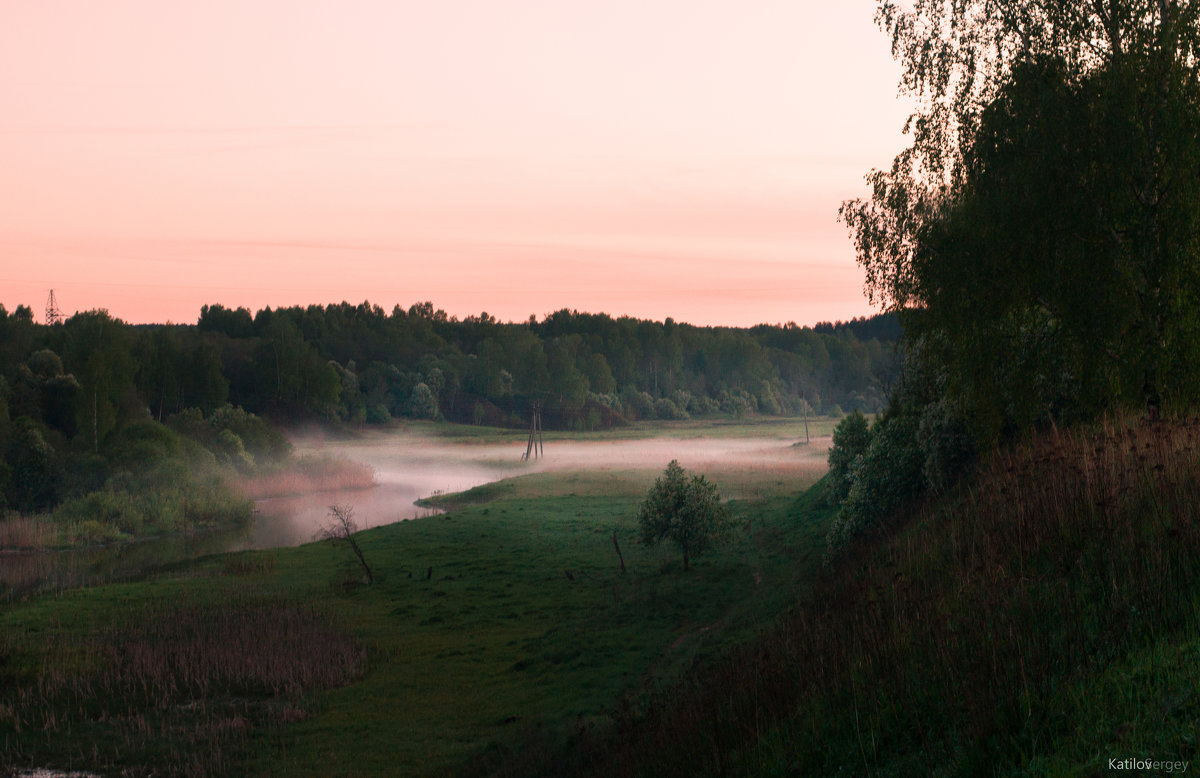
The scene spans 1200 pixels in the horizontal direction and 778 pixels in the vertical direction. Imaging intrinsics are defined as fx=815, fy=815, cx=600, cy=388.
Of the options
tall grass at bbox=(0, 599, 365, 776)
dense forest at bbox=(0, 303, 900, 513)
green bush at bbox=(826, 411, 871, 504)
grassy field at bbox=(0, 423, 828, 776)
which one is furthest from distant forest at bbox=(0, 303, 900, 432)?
tall grass at bbox=(0, 599, 365, 776)

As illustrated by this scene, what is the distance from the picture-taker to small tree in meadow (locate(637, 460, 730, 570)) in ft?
106

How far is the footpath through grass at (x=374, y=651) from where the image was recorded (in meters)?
18.0

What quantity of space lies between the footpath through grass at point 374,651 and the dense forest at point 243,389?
15.7m

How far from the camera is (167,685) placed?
22094mm

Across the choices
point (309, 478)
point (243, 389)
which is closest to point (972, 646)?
point (309, 478)

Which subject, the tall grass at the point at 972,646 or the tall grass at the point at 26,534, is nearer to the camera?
the tall grass at the point at 972,646

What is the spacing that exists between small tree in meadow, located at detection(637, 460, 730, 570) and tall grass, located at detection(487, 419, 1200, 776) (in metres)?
Answer: 15.8

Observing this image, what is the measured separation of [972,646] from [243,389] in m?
143

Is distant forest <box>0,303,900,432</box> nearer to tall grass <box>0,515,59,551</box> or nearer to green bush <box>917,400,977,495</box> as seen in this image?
tall grass <box>0,515,59,551</box>

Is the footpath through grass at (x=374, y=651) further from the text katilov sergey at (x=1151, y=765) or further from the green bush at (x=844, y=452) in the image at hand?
the text katilov sergey at (x=1151, y=765)

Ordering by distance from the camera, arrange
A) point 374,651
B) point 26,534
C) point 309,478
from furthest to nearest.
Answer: point 309,478
point 26,534
point 374,651

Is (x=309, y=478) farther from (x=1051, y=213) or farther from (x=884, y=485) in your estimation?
(x=1051, y=213)

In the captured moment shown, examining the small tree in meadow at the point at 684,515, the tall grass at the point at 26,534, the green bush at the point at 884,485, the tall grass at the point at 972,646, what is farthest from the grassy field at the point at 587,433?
the tall grass at the point at 972,646

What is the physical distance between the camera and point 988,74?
23.6m
